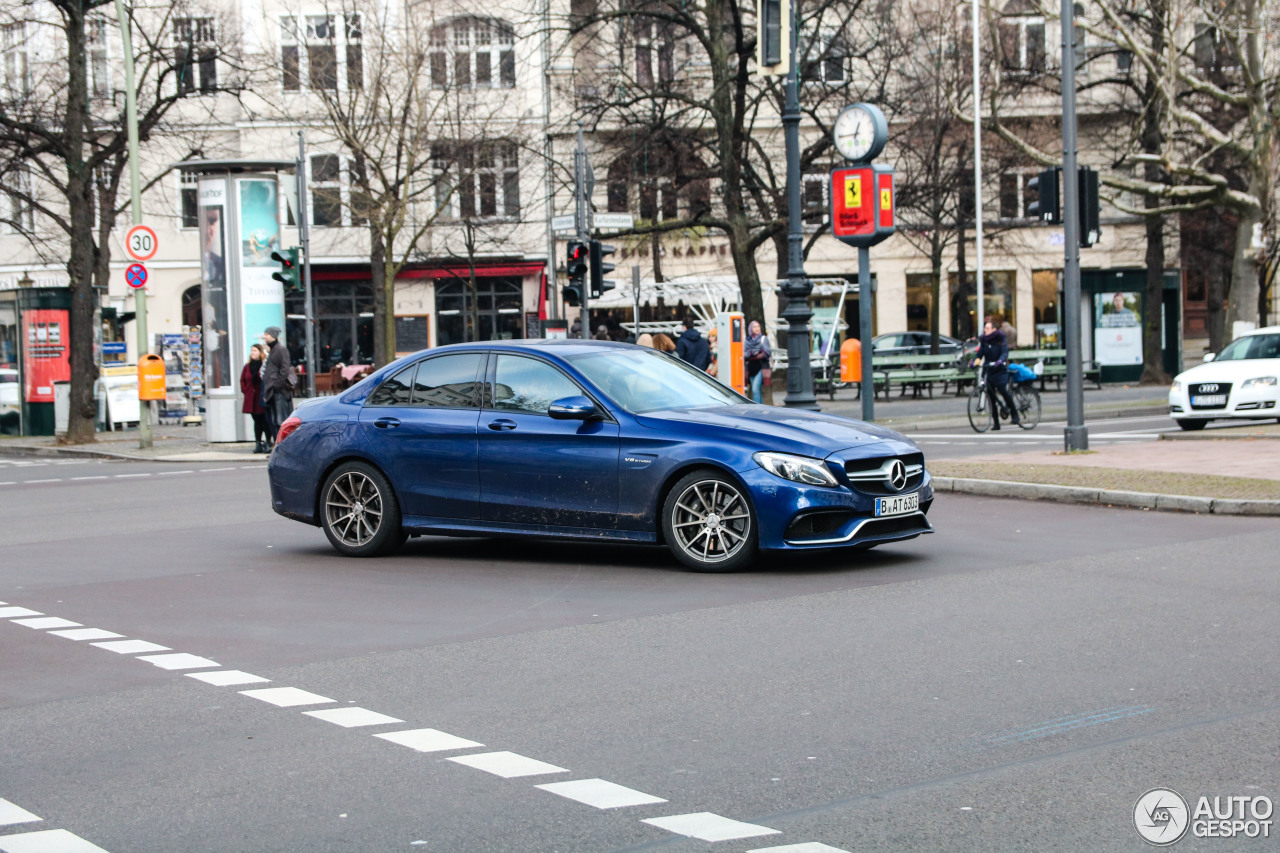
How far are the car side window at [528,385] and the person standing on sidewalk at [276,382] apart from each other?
13571mm

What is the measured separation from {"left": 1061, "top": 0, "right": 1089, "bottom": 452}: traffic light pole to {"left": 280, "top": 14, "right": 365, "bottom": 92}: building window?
26.1 m

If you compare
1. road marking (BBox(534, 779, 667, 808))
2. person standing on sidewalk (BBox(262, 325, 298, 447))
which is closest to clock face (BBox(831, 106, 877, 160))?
person standing on sidewalk (BBox(262, 325, 298, 447))

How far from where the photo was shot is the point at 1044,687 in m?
6.77

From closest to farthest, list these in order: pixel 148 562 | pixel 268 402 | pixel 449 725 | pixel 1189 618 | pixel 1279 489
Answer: pixel 449 725, pixel 1189 618, pixel 148 562, pixel 1279 489, pixel 268 402

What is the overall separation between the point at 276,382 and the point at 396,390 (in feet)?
43.0

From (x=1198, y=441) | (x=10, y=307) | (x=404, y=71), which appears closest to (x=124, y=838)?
(x=1198, y=441)

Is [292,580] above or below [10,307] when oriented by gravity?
below

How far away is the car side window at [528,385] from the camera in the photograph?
1100 cm

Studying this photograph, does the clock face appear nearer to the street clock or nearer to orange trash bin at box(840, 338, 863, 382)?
Answer: the street clock

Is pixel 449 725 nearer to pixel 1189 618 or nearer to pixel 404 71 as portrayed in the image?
pixel 1189 618

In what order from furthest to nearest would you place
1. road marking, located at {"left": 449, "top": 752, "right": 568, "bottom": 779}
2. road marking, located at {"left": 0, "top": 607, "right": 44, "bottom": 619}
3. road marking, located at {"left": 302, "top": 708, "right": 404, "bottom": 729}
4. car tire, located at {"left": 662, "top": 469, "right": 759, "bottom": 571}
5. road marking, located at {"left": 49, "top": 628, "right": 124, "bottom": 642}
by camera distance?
car tire, located at {"left": 662, "top": 469, "right": 759, "bottom": 571} < road marking, located at {"left": 0, "top": 607, "right": 44, "bottom": 619} < road marking, located at {"left": 49, "top": 628, "right": 124, "bottom": 642} < road marking, located at {"left": 302, "top": 708, "right": 404, "bottom": 729} < road marking, located at {"left": 449, "top": 752, "right": 568, "bottom": 779}

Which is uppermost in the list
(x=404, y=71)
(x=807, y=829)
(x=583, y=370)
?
(x=404, y=71)

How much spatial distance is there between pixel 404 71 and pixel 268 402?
21839 mm

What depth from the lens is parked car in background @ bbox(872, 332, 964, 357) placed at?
47.3 meters
